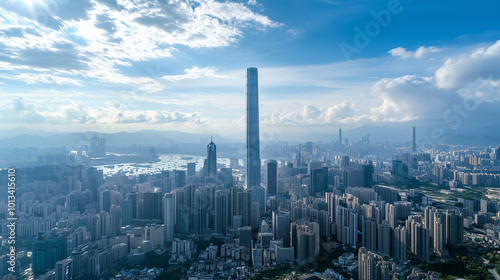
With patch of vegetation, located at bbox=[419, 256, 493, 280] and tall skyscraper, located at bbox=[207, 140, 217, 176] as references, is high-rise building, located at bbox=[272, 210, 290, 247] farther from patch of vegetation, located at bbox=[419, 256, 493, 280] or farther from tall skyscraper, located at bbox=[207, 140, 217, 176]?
tall skyscraper, located at bbox=[207, 140, 217, 176]

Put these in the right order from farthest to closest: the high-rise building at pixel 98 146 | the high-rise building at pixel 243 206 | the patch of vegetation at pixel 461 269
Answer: the high-rise building at pixel 98 146 < the high-rise building at pixel 243 206 < the patch of vegetation at pixel 461 269

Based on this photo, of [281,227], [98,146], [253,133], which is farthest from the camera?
[98,146]

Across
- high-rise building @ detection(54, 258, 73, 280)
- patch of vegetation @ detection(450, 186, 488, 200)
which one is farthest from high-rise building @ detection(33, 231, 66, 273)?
patch of vegetation @ detection(450, 186, 488, 200)

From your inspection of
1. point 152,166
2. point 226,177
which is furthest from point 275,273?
Answer: point 152,166

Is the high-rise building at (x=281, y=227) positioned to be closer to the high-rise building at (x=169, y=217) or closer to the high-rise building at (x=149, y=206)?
the high-rise building at (x=169, y=217)

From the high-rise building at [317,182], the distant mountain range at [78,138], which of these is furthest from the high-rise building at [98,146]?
the high-rise building at [317,182]

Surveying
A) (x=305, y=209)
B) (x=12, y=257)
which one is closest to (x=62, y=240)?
(x=12, y=257)

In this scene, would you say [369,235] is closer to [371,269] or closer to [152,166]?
[371,269]

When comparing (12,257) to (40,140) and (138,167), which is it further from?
(138,167)

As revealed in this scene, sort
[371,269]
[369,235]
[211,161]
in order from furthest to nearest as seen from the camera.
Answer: [211,161], [369,235], [371,269]

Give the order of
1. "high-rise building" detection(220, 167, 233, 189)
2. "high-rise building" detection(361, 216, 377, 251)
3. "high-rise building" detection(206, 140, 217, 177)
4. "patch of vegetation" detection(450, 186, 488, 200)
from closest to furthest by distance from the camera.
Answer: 1. "high-rise building" detection(361, 216, 377, 251)
2. "patch of vegetation" detection(450, 186, 488, 200)
3. "high-rise building" detection(220, 167, 233, 189)
4. "high-rise building" detection(206, 140, 217, 177)

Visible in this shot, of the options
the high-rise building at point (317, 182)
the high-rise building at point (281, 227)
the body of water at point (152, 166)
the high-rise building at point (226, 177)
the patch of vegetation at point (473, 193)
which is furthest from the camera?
the body of water at point (152, 166)
